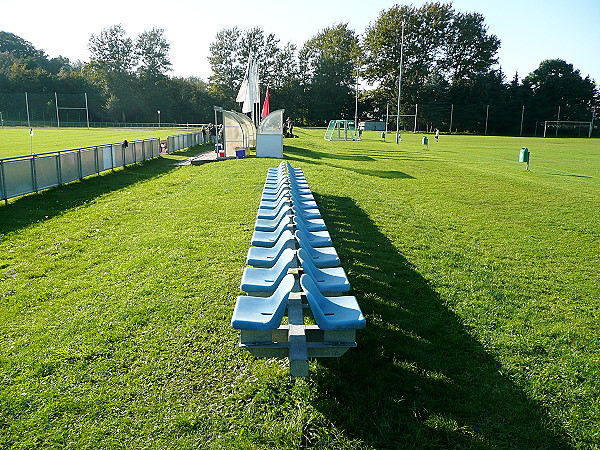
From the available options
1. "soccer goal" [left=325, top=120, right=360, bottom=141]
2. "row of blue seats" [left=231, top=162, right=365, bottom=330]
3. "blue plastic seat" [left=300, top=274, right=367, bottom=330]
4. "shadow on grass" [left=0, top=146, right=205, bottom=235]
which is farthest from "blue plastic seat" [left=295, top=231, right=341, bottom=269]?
"soccer goal" [left=325, top=120, right=360, bottom=141]

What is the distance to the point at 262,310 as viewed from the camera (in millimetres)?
3508

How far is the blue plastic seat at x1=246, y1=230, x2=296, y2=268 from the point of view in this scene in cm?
449

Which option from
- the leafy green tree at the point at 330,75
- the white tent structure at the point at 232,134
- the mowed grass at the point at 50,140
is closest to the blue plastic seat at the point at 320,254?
the white tent structure at the point at 232,134

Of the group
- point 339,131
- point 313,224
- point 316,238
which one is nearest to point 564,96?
point 339,131

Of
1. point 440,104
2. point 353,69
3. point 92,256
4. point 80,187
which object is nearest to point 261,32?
point 353,69

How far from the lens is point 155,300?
4.94 metres

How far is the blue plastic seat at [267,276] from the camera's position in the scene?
383 centimetres

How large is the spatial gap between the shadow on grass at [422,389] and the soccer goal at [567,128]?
6641 centimetres

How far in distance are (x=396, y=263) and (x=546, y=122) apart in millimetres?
63786

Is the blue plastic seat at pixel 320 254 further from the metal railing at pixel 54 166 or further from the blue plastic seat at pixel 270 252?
the metal railing at pixel 54 166

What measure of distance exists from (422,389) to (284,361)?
3.57 ft

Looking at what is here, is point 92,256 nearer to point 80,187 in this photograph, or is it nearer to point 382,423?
point 382,423

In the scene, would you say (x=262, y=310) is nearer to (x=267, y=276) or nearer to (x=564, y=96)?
(x=267, y=276)

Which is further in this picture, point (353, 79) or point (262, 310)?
point (353, 79)
